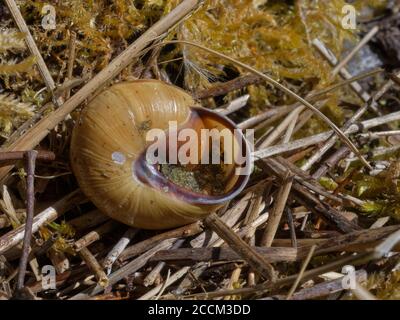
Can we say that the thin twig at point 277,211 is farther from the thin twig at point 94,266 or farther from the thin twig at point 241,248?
the thin twig at point 94,266

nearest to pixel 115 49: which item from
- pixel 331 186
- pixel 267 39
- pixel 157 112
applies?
pixel 157 112

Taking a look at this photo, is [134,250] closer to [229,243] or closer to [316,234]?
[229,243]

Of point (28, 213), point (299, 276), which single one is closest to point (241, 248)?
point (299, 276)

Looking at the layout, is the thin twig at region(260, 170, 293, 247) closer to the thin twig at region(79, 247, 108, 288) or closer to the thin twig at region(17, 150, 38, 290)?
the thin twig at region(79, 247, 108, 288)

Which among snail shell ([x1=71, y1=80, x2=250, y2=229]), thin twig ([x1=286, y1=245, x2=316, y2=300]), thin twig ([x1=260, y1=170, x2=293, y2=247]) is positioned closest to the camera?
thin twig ([x1=286, y1=245, x2=316, y2=300])

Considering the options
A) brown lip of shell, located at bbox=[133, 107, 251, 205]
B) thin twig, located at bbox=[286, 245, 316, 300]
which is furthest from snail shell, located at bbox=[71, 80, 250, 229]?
thin twig, located at bbox=[286, 245, 316, 300]

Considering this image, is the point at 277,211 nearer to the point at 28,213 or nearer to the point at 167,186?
the point at 167,186

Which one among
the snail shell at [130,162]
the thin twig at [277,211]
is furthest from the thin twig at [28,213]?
the thin twig at [277,211]

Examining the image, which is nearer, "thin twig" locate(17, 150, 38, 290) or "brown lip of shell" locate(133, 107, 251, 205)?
"thin twig" locate(17, 150, 38, 290)
